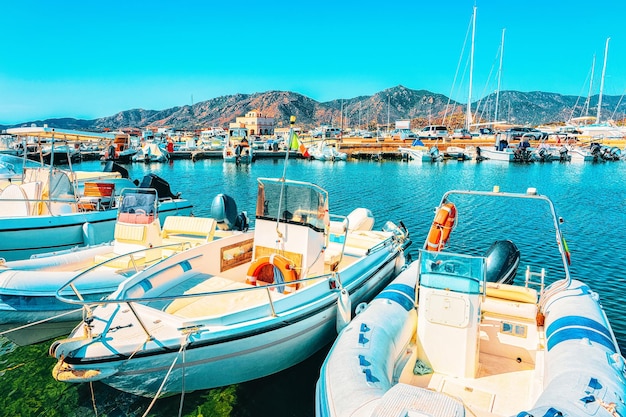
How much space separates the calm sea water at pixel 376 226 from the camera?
20.8 ft

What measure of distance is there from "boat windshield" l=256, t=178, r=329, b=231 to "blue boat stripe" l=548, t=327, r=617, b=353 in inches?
171

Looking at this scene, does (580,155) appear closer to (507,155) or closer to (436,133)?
(507,155)

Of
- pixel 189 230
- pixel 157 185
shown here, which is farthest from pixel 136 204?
pixel 157 185

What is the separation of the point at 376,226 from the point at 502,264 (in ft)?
35.9

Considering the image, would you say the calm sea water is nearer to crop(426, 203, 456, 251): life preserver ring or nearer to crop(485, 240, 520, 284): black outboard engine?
crop(485, 240, 520, 284): black outboard engine

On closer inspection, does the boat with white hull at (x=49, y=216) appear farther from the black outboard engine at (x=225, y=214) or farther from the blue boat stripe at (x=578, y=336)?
the blue boat stripe at (x=578, y=336)

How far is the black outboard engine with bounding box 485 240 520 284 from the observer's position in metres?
8.88

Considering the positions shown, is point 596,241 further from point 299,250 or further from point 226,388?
point 226,388

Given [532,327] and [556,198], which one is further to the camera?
Answer: [556,198]

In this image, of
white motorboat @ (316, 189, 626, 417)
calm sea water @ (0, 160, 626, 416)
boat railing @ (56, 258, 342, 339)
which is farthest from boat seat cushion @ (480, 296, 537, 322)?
calm sea water @ (0, 160, 626, 416)

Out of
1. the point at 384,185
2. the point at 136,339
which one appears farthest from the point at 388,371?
the point at 384,185

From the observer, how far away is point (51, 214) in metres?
13.3

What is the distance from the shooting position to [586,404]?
3939 millimetres

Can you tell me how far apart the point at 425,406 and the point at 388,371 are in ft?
6.06
